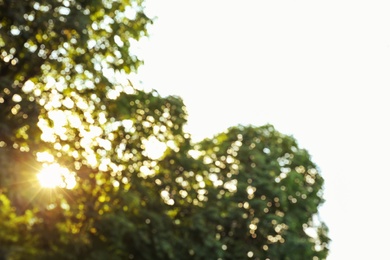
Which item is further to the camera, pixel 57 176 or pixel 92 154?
pixel 92 154

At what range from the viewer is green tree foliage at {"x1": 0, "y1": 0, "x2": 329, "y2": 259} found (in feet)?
57.3

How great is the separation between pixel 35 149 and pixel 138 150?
6273 millimetres

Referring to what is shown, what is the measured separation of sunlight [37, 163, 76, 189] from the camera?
17.8 m

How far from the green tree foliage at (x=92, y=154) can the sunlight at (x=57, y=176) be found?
0.09 meters

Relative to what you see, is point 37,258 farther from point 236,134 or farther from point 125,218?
point 236,134

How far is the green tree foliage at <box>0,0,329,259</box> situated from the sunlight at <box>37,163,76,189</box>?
0.09m

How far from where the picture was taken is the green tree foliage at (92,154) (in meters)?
17.5

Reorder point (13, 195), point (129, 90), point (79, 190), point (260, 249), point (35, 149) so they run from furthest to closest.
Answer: point (260, 249) < point (129, 90) < point (79, 190) < point (35, 149) < point (13, 195)

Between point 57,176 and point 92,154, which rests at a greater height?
Result: point 92,154

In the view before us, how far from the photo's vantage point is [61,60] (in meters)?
20.7

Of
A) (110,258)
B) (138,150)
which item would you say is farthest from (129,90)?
(110,258)

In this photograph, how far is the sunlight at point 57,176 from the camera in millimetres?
17750

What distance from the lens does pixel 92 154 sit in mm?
21641

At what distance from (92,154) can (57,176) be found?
2703 mm
